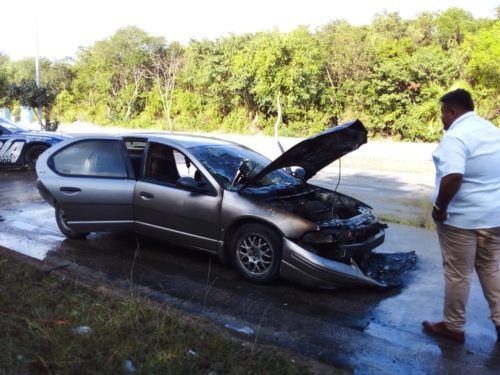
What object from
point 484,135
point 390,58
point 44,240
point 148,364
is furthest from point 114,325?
point 390,58

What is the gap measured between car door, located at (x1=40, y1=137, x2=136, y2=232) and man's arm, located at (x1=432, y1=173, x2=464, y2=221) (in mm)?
3458

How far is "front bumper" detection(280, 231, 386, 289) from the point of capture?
4.64 meters

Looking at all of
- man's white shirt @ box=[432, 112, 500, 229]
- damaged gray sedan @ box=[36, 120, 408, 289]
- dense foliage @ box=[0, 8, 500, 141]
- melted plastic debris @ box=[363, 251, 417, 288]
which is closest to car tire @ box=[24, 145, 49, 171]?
damaged gray sedan @ box=[36, 120, 408, 289]

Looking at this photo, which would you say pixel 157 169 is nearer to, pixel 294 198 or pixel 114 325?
pixel 294 198

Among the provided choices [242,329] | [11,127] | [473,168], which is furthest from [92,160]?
[11,127]

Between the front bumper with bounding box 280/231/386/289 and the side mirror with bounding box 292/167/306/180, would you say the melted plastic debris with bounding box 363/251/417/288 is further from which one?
the side mirror with bounding box 292/167/306/180

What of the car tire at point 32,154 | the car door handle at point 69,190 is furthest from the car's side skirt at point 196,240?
the car tire at point 32,154

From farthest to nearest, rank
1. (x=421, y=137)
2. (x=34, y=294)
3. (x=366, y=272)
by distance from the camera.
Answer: (x=421, y=137) < (x=366, y=272) < (x=34, y=294)

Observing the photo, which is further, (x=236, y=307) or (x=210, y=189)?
(x=210, y=189)

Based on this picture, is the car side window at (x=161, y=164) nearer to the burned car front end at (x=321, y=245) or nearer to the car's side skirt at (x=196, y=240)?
the car's side skirt at (x=196, y=240)

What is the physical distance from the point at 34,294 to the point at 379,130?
22.0 metres

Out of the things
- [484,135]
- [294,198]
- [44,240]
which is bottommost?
[44,240]

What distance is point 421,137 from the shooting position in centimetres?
2298

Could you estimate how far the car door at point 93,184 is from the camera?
235 inches
